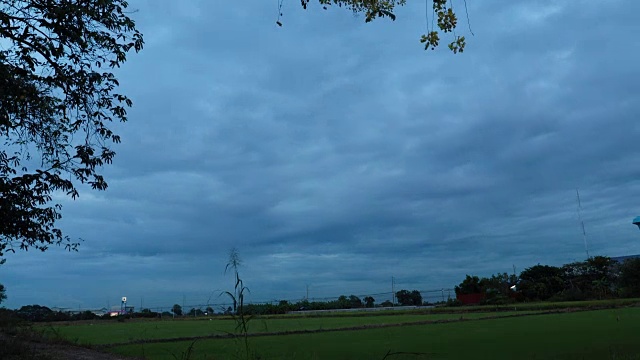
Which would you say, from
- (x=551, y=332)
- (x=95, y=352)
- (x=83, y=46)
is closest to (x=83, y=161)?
(x=83, y=46)

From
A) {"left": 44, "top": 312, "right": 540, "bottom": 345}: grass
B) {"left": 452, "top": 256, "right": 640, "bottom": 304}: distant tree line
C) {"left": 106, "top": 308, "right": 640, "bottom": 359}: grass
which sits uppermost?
{"left": 452, "top": 256, "right": 640, "bottom": 304}: distant tree line

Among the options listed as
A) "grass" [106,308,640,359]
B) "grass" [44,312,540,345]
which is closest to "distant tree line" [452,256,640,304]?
"grass" [44,312,540,345]

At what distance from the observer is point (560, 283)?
3609cm

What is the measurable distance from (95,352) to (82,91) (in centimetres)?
607

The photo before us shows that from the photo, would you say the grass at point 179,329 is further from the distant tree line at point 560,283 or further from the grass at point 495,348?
the distant tree line at point 560,283

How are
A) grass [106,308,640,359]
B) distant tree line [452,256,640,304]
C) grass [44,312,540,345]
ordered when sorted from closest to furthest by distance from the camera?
grass [106,308,640,359] → grass [44,312,540,345] → distant tree line [452,256,640,304]

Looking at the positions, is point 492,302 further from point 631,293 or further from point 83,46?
point 83,46

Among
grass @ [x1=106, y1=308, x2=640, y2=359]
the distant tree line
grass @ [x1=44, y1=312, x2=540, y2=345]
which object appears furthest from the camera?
the distant tree line

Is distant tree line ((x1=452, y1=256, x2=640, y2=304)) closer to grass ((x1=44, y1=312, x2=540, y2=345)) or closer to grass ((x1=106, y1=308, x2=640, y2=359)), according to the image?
grass ((x1=44, y1=312, x2=540, y2=345))

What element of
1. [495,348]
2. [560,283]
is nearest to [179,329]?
[495,348]

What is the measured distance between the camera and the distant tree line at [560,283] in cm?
3366

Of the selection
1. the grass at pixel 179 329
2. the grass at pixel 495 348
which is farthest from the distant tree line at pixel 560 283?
the grass at pixel 495 348

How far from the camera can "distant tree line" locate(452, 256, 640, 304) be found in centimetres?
3366

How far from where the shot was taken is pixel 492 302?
116 feet
